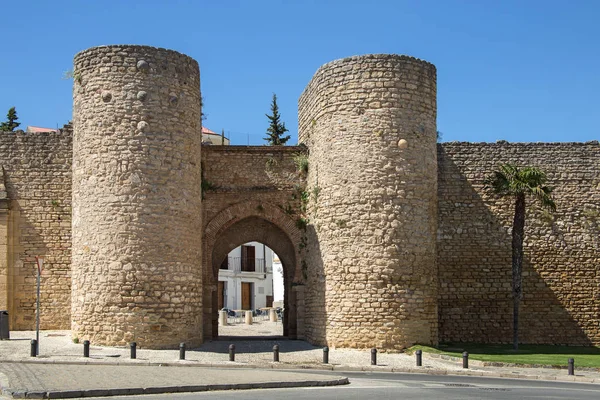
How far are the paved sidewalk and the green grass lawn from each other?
602mm

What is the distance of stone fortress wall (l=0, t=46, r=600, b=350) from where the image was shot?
69.4 ft

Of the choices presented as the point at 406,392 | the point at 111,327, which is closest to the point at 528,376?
the point at 406,392

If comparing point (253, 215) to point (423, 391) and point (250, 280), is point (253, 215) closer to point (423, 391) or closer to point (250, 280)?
point (423, 391)

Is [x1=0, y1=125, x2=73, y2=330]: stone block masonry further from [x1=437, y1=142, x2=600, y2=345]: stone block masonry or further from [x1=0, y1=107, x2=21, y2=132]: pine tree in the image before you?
[x1=0, y1=107, x2=21, y2=132]: pine tree

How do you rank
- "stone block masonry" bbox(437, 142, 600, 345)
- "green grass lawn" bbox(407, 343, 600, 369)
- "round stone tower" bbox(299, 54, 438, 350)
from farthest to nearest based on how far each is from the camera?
1. "stone block masonry" bbox(437, 142, 600, 345)
2. "round stone tower" bbox(299, 54, 438, 350)
3. "green grass lawn" bbox(407, 343, 600, 369)

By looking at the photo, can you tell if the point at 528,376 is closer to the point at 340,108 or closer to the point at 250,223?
the point at 340,108

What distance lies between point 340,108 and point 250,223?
485 cm

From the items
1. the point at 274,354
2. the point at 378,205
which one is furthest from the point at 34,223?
the point at 378,205

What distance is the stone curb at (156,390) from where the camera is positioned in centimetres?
1170

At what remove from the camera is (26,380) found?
13.3 meters

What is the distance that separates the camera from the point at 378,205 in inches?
856

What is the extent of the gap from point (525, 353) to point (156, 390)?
1221 centimetres

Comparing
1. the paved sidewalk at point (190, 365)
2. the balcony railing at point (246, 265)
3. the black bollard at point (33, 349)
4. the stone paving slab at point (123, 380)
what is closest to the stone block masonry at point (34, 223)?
the paved sidewalk at point (190, 365)

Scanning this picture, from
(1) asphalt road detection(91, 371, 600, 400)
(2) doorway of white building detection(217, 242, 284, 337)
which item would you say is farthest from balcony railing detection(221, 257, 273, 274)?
(1) asphalt road detection(91, 371, 600, 400)
